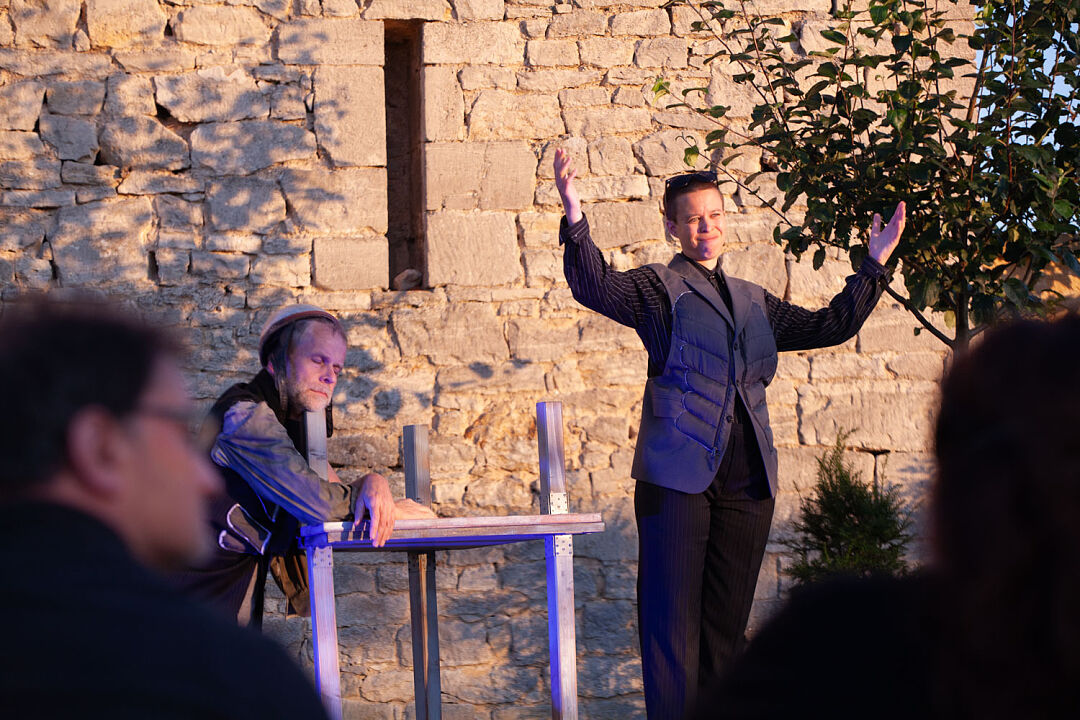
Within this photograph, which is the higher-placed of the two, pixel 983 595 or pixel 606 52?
pixel 606 52

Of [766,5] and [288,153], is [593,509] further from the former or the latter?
[766,5]

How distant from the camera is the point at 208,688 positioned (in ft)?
2.86

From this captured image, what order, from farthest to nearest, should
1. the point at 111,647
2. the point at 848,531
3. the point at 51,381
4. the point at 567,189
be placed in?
the point at 848,531 < the point at 567,189 < the point at 51,381 < the point at 111,647

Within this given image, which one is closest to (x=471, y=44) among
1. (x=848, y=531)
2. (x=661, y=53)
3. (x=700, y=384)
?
(x=661, y=53)

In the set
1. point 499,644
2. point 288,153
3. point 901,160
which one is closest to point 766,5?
point 901,160

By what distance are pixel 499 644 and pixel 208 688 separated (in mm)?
3945

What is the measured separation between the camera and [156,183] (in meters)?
4.71

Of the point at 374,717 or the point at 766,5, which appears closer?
the point at 374,717

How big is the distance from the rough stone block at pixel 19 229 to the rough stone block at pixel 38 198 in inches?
1.3

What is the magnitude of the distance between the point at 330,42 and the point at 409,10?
0.37 metres

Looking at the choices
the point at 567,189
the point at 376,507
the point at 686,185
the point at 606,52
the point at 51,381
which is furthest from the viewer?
the point at 606,52

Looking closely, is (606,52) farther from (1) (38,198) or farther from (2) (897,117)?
(1) (38,198)

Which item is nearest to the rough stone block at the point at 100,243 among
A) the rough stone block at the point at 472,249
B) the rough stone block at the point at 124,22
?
the rough stone block at the point at 124,22

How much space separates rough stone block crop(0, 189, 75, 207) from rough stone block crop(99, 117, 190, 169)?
22 cm
